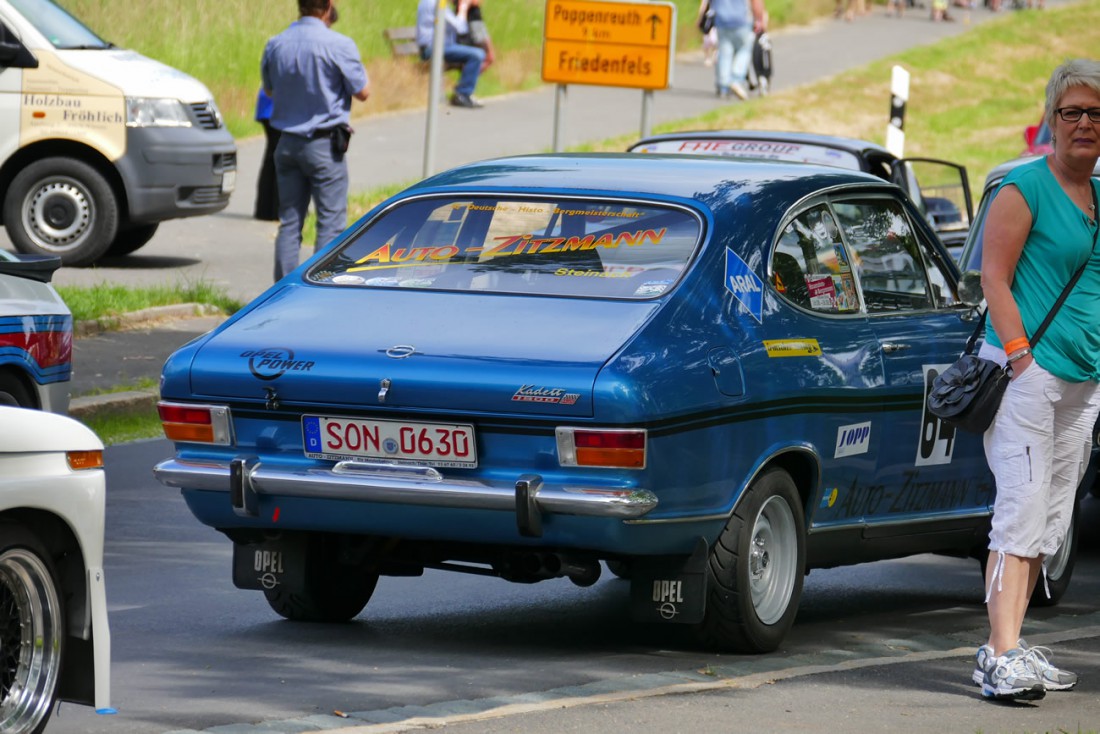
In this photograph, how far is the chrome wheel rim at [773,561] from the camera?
23.3 ft

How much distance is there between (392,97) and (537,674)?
2336 centimetres

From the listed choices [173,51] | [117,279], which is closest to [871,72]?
[173,51]

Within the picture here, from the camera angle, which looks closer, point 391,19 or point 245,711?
point 245,711

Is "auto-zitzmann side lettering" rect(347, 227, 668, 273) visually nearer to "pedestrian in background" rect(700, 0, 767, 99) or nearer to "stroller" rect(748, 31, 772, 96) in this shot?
"pedestrian in background" rect(700, 0, 767, 99)

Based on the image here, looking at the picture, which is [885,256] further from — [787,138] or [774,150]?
[787,138]

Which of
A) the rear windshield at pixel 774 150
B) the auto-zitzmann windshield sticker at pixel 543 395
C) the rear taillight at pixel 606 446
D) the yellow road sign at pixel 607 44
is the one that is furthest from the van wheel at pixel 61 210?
the rear taillight at pixel 606 446

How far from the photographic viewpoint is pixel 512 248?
24.3 feet

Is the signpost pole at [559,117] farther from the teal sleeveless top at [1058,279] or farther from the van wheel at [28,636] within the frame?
the van wheel at [28,636]

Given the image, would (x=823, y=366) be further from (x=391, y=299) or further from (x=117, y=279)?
(x=117, y=279)

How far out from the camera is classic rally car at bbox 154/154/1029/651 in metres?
6.50

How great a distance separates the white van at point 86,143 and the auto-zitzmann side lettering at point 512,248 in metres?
9.43

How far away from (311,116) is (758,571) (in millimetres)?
8091

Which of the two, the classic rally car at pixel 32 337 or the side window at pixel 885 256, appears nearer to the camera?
the side window at pixel 885 256

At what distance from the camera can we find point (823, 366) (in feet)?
24.2
